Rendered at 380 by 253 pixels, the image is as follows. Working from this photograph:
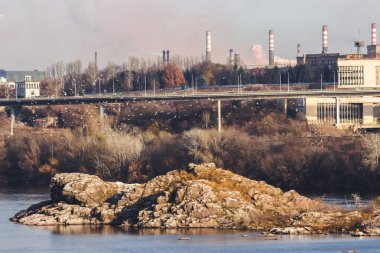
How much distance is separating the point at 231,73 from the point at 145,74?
1254cm

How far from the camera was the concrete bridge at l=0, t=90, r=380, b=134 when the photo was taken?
103m

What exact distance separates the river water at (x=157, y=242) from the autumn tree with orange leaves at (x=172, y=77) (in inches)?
3695

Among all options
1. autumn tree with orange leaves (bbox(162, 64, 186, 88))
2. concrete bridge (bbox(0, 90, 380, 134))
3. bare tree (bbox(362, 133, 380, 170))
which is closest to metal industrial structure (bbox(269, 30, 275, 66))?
autumn tree with orange leaves (bbox(162, 64, 186, 88))

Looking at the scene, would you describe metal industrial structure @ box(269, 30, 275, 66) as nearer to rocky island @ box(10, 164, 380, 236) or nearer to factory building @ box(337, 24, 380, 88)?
factory building @ box(337, 24, 380, 88)

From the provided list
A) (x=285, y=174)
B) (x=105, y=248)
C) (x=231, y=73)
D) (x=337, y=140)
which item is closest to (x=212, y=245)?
(x=105, y=248)

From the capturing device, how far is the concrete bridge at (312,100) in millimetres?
102938

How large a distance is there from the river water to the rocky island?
1196 millimetres

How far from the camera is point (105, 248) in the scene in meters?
46.3

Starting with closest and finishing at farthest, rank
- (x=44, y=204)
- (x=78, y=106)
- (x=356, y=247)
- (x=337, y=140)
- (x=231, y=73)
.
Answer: (x=356, y=247)
(x=44, y=204)
(x=337, y=140)
(x=78, y=106)
(x=231, y=73)

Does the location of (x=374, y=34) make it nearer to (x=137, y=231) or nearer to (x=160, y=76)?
(x=160, y=76)

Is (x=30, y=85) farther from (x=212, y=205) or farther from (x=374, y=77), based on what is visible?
(x=212, y=205)

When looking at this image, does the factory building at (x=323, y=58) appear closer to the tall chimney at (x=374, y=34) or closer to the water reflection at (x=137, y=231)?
the tall chimney at (x=374, y=34)

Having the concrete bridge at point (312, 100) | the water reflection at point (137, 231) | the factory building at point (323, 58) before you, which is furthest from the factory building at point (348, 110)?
the water reflection at point (137, 231)

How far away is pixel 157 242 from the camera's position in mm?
47500
